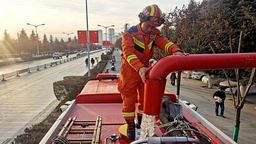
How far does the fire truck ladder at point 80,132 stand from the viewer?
2.64 meters

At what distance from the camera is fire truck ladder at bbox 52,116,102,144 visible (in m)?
2.64

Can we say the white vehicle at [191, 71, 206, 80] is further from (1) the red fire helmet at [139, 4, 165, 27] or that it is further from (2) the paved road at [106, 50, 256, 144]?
(1) the red fire helmet at [139, 4, 165, 27]

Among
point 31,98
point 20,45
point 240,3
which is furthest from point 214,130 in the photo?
point 20,45

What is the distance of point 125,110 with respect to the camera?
9.62 feet

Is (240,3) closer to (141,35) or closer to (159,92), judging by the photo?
(141,35)

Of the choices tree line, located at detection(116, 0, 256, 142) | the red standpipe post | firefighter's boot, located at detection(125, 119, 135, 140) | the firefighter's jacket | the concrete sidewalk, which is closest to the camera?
the red standpipe post

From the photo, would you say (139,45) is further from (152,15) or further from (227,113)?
(227,113)

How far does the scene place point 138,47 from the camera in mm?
2713

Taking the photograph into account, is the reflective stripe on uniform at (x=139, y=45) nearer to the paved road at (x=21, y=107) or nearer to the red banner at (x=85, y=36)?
the paved road at (x=21, y=107)

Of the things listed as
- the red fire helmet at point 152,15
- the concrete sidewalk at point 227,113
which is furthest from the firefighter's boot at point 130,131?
the concrete sidewalk at point 227,113

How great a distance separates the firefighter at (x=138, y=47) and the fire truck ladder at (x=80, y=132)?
1.67 ft

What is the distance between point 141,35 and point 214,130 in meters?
1.82

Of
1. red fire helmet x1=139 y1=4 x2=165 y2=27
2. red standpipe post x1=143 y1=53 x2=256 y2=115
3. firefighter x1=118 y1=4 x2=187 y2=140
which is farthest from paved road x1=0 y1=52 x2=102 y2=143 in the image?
red standpipe post x1=143 y1=53 x2=256 y2=115

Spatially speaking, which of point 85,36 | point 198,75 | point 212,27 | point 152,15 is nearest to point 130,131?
point 152,15
